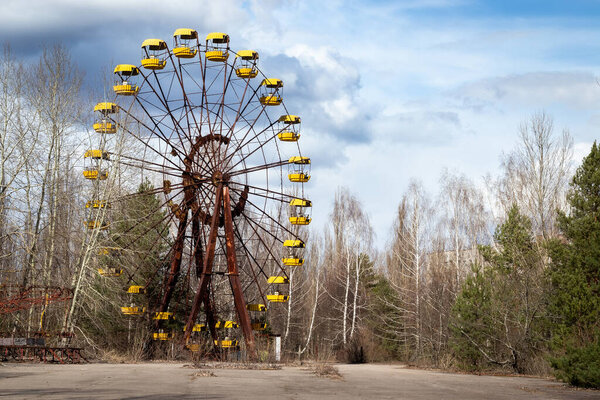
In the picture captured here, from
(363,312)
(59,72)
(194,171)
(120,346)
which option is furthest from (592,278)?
(363,312)

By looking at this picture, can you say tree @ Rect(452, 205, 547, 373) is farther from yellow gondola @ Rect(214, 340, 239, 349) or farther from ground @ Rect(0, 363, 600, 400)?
yellow gondola @ Rect(214, 340, 239, 349)

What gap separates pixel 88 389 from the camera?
14.8 metres

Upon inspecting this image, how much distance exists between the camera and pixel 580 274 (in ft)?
70.8

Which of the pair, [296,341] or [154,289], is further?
[296,341]

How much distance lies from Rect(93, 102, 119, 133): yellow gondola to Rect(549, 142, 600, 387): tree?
2161 cm

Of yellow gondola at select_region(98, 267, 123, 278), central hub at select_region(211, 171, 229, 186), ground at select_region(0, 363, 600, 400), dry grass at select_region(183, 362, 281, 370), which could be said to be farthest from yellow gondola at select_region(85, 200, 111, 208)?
ground at select_region(0, 363, 600, 400)

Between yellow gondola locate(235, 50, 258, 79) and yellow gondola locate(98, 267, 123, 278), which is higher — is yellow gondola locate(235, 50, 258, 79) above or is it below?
above

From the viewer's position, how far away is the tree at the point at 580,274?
21.2 meters

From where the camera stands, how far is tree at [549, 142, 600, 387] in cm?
2125

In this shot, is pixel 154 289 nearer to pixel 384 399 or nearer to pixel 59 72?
pixel 59 72

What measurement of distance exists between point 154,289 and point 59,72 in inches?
473

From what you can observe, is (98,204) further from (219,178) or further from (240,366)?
(240,366)

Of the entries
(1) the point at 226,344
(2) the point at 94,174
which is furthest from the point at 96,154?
(1) the point at 226,344

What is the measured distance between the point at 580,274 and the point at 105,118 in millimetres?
23292
